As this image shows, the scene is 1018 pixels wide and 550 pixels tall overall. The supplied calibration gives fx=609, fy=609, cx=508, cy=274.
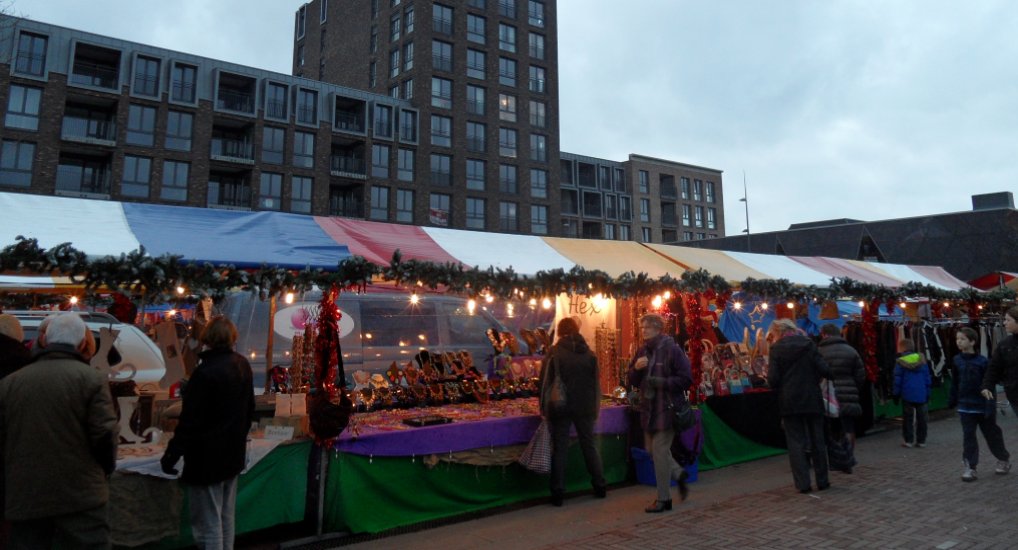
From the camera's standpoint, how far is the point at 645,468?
6.64 m

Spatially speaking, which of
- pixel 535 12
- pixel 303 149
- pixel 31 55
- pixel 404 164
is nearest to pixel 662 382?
pixel 303 149

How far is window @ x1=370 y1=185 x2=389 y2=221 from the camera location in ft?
122

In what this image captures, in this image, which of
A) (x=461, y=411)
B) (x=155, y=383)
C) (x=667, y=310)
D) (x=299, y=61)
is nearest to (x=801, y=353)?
(x=667, y=310)

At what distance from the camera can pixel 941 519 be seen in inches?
201

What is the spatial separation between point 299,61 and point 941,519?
56432mm

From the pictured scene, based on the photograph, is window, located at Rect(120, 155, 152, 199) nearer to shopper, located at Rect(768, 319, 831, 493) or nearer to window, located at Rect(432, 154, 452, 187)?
window, located at Rect(432, 154, 452, 187)

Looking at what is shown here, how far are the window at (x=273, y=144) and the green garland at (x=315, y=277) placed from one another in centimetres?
3147

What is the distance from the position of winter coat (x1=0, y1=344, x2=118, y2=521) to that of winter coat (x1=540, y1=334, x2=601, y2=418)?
145 inches

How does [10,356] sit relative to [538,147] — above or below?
below

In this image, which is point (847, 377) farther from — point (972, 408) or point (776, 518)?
point (776, 518)

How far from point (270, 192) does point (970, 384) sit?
110ft

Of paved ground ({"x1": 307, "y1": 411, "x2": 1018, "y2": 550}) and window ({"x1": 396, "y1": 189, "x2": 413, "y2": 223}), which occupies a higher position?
window ({"x1": 396, "y1": 189, "x2": 413, "y2": 223})

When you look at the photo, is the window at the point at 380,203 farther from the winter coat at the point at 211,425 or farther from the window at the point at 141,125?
the winter coat at the point at 211,425

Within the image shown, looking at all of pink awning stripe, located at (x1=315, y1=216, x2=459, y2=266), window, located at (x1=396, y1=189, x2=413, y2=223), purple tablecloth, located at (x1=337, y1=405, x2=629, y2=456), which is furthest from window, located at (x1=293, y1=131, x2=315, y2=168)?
purple tablecloth, located at (x1=337, y1=405, x2=629, y2=456)
